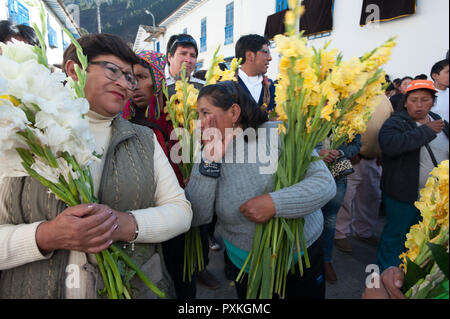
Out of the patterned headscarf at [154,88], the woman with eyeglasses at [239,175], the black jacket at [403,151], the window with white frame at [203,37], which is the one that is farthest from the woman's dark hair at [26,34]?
the window with white frame at [203,37]

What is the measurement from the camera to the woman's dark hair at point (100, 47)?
114cm

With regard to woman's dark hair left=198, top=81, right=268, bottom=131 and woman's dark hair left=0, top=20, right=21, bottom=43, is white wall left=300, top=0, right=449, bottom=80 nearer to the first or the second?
woman's dark hair left=198, top=81, right=268, bottom=131

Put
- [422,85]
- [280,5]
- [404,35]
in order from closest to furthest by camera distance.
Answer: [422,85] → [404,35] → [280,5]

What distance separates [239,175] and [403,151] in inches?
63.1

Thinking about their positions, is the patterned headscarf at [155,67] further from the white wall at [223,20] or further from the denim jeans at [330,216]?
the white wall at [223,20]

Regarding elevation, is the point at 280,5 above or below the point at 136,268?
above

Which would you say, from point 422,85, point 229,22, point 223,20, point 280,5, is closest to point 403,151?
point 422,85

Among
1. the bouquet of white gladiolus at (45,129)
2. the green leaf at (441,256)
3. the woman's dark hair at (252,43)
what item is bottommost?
the green leaf at (441,256)

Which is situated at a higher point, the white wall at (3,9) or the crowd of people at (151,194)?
the white wall at (3,9)

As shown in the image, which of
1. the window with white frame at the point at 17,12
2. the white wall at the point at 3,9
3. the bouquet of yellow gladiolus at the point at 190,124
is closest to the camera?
the bouquet of yellow gladiolus at the point at 190,124

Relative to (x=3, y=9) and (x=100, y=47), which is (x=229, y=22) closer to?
(x=3, y=9)

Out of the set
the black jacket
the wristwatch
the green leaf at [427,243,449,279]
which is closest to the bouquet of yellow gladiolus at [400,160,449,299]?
the green leaf at [427,243,449,279]

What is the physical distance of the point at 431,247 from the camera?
0.66 meters
